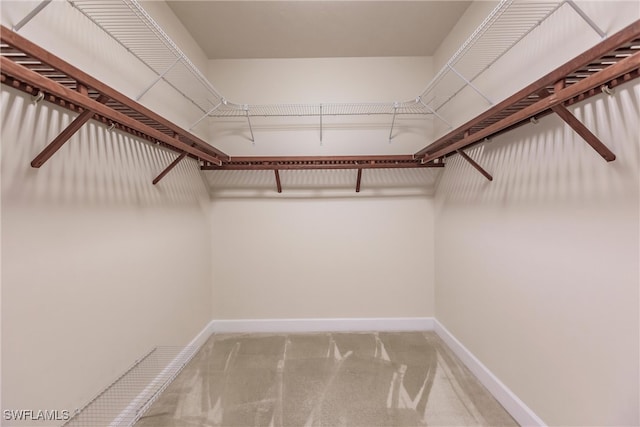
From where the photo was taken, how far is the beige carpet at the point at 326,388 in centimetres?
150

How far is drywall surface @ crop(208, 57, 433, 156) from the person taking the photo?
256cm

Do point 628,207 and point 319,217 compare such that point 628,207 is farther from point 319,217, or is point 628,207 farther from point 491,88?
point 319,217

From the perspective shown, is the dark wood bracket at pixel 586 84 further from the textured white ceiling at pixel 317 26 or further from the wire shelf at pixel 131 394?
the wire shelf at pixel 131 394

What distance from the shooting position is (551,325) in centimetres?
126

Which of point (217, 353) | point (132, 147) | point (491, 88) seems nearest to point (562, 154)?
point (491, 88)

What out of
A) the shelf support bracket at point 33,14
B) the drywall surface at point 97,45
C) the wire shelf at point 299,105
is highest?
the wire shelf at point 299,105

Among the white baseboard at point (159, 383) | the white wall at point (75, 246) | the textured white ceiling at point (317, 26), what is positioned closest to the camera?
the white wall at point (75, 246)

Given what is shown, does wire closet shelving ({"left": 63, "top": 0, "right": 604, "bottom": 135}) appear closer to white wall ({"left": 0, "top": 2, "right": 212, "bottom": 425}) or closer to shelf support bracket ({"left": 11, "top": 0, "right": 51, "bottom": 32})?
white wall ({"left": 0, "top": 2, "right": 212, "bottom": 425})

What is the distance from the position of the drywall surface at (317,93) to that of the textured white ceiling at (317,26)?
9cm

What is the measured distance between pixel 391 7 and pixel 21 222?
2435 mm

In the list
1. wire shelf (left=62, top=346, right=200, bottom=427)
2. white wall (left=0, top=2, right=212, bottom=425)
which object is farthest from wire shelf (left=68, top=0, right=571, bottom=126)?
wire shelf (left=62, top=346, right=200, bottom=427)

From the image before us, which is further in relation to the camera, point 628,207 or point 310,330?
point 310,330

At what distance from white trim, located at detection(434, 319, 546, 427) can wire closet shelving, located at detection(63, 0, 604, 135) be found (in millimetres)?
1771

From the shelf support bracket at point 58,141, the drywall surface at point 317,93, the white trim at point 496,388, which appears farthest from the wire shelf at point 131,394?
the white trim at point 496,388
